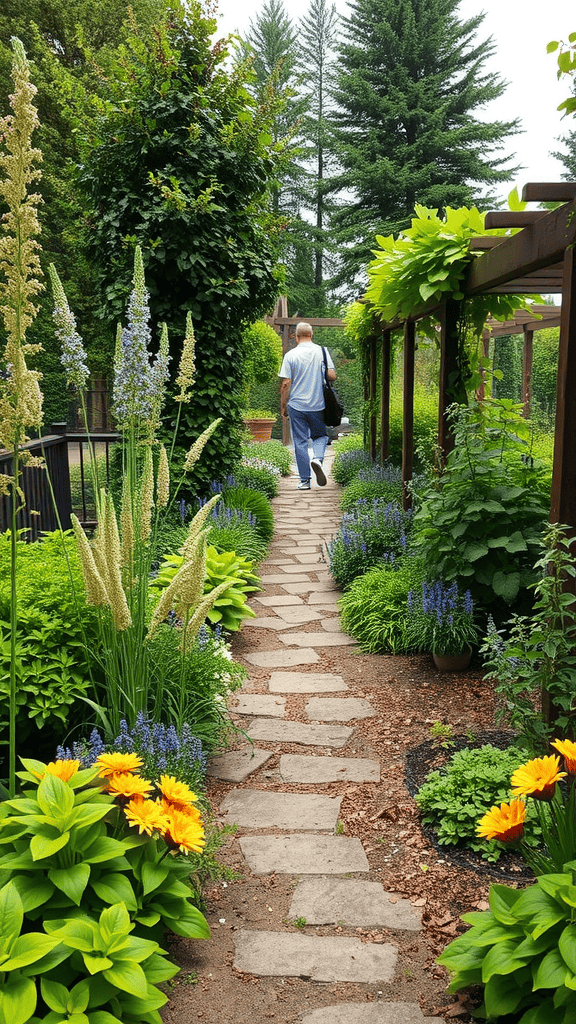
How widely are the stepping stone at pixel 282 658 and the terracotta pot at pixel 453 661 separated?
2.41 feet

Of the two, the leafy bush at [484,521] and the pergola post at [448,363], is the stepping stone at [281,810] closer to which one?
the leafy bush at [484,521]

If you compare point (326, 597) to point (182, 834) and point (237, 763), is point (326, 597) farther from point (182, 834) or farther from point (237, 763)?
point (182, 834)

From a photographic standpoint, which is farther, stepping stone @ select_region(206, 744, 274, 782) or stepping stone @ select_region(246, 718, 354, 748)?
stepping stone @ select_region(246, 718, 354, 748)

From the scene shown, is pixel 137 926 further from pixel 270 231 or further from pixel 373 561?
pixel 270 231

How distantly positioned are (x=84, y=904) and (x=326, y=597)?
404 centimetres

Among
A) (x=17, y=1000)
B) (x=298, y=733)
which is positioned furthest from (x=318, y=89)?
(x=17, y=1000)

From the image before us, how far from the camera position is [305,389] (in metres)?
9.77

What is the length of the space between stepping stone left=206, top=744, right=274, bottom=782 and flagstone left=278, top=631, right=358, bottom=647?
4.64 ft

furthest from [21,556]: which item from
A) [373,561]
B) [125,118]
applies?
[125,118]

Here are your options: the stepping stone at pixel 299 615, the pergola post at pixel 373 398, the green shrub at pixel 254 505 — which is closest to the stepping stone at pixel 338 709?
the stepping stone at pixel 299 615

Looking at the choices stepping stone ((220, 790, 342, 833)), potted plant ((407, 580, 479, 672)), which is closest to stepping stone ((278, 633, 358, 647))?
potted plant ((407, 580, 479, 672))

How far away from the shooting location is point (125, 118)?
609 cm

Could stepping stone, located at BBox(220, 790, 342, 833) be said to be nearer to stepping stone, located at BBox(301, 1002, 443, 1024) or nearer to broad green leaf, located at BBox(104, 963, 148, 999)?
stepping stone, located at BBox(301, 1002, 443, 1024)

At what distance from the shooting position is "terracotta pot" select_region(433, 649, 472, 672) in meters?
4.06
